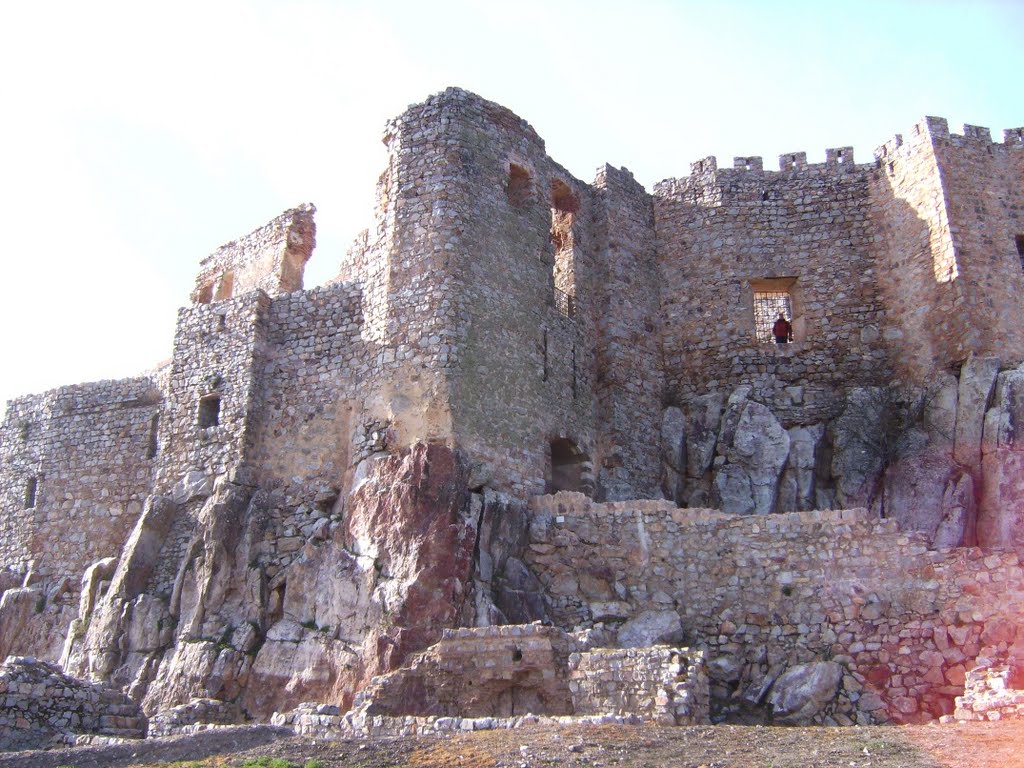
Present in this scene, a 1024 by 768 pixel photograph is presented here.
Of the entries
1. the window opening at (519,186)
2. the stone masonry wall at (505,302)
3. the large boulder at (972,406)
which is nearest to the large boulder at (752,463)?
A: the stone masonry wall at (505,302)

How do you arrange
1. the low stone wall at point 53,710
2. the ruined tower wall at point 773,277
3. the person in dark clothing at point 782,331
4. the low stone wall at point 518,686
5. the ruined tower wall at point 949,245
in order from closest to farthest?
1. the low stone wall at point 518,686
2. the low stone wall at point 53,710
3. the ruined tower wall at point 949,245
4. the ruined tower wall at point 773,277
5. the person in dark clothing at point 782,331

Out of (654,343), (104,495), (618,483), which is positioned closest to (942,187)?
(654,343)

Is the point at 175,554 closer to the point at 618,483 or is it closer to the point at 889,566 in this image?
the point at 618,483

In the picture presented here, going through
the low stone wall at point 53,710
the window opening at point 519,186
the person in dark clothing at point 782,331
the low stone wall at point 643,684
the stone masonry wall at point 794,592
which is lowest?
the low stone wall at point 53,710

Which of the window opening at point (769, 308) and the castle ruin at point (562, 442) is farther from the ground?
the window opening at point (769, 308)

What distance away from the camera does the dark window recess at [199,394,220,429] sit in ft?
69.2

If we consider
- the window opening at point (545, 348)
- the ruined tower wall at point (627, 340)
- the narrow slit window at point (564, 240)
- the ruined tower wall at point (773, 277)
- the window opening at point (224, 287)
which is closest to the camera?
the window opening at point (545, 348)

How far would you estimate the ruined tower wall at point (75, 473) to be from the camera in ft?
73.5

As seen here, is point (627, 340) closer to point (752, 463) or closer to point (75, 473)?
point (752, 463)

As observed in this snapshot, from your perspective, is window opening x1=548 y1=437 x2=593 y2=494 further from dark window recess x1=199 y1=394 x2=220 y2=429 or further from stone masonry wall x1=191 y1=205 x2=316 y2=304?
stone masonry wall x1=191 y1=205 x2=316 y2=304

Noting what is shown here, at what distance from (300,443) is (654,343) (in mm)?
8276

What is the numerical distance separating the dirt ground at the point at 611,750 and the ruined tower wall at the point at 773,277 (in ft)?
39.4

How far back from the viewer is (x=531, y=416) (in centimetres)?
1952

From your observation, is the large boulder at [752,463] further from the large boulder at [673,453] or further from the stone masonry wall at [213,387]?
the stone masonry wall at [213,387]
